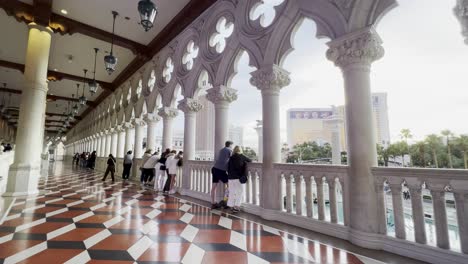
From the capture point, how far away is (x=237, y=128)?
11.0 m

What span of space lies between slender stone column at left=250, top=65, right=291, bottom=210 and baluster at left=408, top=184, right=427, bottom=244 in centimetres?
194

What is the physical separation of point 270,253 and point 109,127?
1429 cm

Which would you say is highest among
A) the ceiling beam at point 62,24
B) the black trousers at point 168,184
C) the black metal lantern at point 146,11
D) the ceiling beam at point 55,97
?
the ceiling beam at point 55,97

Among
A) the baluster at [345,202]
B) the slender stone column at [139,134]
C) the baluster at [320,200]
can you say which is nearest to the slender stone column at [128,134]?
the slender stone column at [139,134]

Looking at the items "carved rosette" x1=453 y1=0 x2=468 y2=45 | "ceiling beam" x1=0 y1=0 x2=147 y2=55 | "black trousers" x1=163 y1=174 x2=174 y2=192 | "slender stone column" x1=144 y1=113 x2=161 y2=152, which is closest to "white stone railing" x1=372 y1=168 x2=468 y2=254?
"carved rosette" x1=453 y1=0 x2=468 y2=45

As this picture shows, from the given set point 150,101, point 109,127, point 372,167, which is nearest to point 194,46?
point 150,101

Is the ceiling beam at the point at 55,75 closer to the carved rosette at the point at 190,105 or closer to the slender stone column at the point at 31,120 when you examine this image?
the slender stone column at the point at 31,120

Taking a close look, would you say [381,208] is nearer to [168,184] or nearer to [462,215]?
[462,215]

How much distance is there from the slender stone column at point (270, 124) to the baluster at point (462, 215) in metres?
2.30

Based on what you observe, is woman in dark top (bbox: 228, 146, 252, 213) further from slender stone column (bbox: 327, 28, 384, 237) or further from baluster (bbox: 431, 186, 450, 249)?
baluster (bbox: 431, 186, 450, 249)

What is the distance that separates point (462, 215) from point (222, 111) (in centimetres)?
434

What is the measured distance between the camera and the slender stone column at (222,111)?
5.59 meters

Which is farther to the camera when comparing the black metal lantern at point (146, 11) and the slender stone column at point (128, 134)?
the slender stone column at point (128, 134)

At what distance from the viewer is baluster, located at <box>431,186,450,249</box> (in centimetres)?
242
